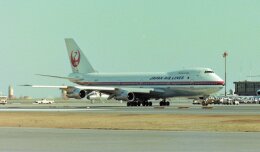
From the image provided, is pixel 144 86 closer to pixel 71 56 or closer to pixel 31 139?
pixel 71 56

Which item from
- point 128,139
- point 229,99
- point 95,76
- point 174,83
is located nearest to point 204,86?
point 174,83

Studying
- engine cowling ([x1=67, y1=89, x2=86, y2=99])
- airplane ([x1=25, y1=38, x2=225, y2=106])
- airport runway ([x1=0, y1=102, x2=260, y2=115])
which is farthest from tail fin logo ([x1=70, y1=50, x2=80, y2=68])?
airport runway ([x1=0, y1=102, x2=260, y2=115])

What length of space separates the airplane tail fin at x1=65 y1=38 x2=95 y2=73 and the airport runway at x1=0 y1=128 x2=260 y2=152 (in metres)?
80.8

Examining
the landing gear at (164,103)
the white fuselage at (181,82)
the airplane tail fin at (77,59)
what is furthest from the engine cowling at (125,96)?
the airplane tail fin at (77,59)

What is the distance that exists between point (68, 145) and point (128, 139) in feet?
13.1

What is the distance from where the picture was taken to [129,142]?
27.5 metres

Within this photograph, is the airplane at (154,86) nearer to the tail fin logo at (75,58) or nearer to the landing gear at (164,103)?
the landing gear at (164,103)

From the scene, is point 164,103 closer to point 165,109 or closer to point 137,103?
point 137,103

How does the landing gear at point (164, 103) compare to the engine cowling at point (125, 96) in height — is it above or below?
below

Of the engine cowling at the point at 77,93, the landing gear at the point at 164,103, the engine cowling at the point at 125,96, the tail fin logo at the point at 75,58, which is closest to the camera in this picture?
the engine cowling at the point at 77,93

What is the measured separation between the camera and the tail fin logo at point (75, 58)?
115006 mm

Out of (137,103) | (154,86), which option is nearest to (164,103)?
(154,86)

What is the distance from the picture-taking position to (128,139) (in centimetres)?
2933

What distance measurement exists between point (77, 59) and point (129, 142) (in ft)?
290
